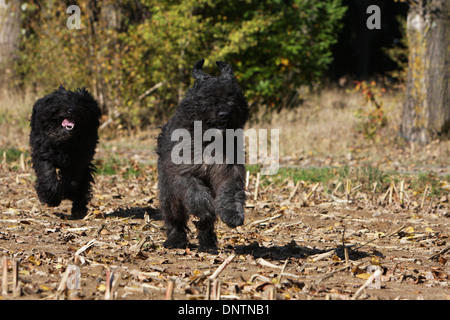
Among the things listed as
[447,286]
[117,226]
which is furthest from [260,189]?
[447,286]

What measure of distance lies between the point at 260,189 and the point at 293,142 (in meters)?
4.82

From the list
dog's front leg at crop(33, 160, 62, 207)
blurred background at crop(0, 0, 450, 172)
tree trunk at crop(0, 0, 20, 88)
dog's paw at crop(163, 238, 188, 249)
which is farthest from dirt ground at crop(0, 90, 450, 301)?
tree trunk at crop(0, 0, 20, 88)

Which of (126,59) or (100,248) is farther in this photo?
(126,59)

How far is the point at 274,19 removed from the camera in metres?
15.0

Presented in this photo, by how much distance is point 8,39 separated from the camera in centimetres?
1781

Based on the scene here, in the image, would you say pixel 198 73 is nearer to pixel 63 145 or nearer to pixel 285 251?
pixel 285 251

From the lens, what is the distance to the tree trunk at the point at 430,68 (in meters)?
13.1

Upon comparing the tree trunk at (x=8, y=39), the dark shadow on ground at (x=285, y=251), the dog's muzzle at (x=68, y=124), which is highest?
the tree trunk at (x=8, y=39)

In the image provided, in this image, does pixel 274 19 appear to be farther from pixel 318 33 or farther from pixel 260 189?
pixel 260 189

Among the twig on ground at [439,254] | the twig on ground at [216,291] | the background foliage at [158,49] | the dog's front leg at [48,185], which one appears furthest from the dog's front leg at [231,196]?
the background foliage at [158,49]

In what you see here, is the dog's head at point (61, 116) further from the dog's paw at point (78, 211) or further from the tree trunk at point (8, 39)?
the tree trunk at point (8, 39)

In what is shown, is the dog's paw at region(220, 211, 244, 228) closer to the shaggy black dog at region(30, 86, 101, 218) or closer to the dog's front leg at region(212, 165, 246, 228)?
the dog's front leg at region(212, 165, 246, 228)

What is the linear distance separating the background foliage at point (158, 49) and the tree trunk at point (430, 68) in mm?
3399

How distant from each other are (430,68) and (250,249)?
30.2 feet
